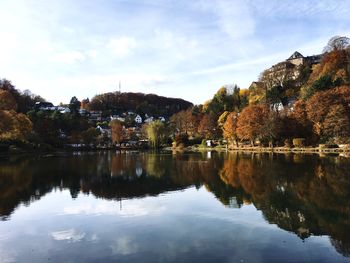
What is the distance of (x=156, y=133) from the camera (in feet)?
299

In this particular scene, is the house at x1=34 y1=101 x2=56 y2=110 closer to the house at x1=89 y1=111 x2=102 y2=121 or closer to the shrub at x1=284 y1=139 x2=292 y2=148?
the house at x1=89 y1=111 x2=102 y2=121

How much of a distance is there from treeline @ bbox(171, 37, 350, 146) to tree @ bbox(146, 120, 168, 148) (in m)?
4.59

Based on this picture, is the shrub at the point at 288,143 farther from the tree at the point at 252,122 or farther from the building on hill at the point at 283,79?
the building on hill at the point at 283,79

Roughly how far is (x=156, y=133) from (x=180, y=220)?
76.5 m

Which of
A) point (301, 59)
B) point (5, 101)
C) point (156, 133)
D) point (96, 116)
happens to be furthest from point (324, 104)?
point (96, 116)

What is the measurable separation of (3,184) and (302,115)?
156 ft

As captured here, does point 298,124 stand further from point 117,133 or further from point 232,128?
point 117,133

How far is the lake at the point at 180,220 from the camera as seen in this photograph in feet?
34.7

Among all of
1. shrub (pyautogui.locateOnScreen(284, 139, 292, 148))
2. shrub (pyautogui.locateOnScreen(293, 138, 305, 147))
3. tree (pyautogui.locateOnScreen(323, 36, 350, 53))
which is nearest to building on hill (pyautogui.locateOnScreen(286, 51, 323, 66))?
tree (pyautogui.locateOnScreen(323, 36, 350, 53))

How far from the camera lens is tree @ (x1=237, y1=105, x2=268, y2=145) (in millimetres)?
66875

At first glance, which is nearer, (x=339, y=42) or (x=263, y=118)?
(x=263, y=118)

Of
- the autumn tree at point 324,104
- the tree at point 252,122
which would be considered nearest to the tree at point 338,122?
the autumn tree at point 324,104

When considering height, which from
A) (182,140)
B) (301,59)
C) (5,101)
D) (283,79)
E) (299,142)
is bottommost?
(299,142)

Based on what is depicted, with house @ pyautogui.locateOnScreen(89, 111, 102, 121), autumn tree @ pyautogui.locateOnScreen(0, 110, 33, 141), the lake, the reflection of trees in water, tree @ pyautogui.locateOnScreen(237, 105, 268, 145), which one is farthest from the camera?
house @ pyautogui.locateOnScreen(89, 111, 102, 121)
